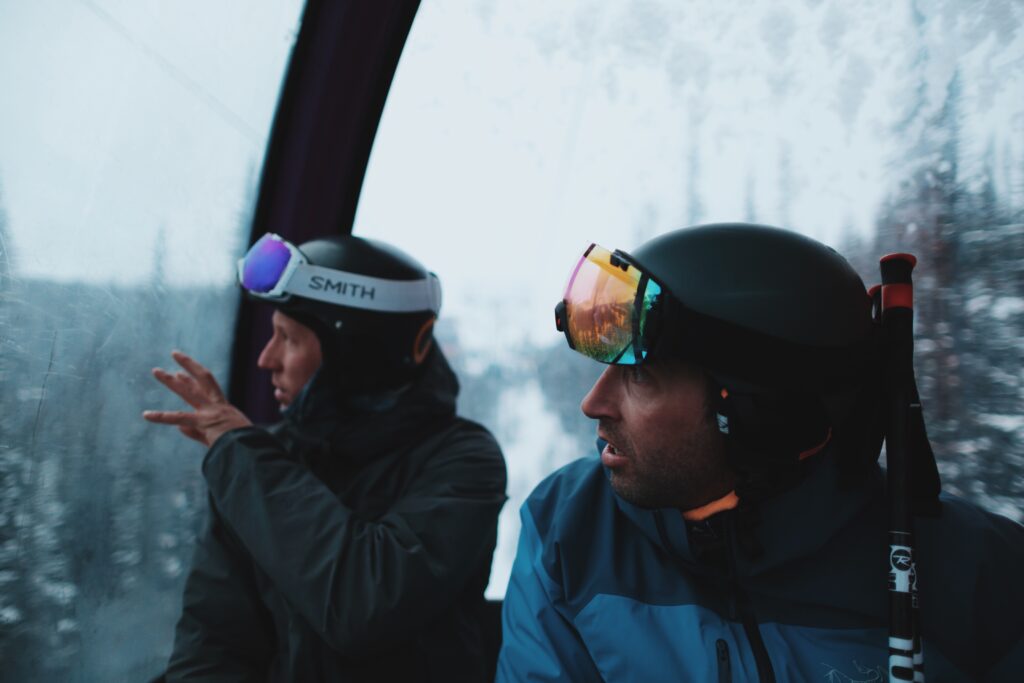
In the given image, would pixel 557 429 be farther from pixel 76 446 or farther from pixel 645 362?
pixel 76 446

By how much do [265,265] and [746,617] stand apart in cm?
118

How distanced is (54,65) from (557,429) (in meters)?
1.46

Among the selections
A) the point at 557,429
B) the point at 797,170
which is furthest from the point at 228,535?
the point at 797,170

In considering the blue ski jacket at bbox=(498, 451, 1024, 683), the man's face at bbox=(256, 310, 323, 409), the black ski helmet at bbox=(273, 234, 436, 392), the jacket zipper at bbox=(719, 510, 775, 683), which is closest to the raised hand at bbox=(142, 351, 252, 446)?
the man's face at bbox=(256, 310, 323, 409)

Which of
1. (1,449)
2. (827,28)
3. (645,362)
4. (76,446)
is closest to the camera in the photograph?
(645,362)

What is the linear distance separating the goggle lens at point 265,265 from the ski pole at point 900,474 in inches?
46.1

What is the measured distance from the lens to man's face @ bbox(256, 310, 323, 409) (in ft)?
4.77

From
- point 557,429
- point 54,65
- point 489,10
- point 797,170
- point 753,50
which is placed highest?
point 489,10

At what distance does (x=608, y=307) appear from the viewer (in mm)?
977

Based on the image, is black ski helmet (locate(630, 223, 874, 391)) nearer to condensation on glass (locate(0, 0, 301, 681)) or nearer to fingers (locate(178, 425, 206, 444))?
fingers (locate(178, 425, 206, 444))

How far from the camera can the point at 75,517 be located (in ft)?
4.50

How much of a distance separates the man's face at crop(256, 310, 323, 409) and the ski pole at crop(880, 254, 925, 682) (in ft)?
3.64

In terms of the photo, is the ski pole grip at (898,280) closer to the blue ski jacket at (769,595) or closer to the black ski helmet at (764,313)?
the black ski helmet at (764,313)

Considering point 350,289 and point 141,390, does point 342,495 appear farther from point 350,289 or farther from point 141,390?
point 141,390
